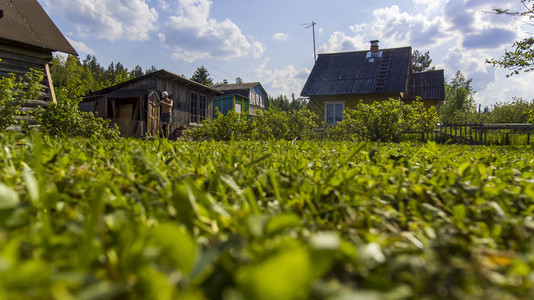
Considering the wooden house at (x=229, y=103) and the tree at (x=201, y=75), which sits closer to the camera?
the wooden house at (x=229, y=103)

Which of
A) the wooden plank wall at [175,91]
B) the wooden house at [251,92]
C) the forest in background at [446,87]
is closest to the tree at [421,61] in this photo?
the forest in background at [446,87]

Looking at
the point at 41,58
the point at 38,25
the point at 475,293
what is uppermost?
the point at 38,25

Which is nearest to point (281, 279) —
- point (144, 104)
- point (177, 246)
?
point (177, 246)

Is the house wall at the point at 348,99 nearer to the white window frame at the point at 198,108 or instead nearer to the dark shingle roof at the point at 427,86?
the dark shingle roof at the point at 427,86

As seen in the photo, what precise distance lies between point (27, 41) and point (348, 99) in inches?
778

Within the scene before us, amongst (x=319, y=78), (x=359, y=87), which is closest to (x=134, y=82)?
(x=319, y=78)

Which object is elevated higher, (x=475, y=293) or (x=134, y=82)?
(x=134, y=82)

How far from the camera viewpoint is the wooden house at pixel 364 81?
899 inches

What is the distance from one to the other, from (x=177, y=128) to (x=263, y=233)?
62.3 feet

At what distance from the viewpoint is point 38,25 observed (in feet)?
33.8

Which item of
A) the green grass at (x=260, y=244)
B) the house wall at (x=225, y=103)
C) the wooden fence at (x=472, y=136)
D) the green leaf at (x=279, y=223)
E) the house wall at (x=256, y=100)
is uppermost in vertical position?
the house wall at (x=256, y=100)

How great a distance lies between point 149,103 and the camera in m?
16.7

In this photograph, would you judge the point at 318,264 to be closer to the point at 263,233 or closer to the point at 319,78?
the point at 263,233

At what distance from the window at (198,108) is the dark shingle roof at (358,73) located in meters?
7.73
